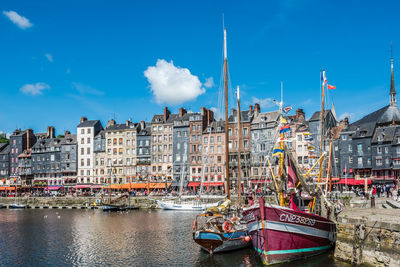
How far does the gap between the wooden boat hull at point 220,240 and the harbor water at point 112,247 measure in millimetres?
491

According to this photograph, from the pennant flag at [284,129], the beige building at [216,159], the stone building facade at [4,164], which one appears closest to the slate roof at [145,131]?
the beige building at [216,159]

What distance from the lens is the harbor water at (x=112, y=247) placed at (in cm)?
2589

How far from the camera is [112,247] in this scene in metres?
31.2

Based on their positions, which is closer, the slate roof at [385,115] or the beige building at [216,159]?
the slate roof at [385,115]

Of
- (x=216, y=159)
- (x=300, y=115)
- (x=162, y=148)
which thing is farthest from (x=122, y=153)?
(x=300, y=115)

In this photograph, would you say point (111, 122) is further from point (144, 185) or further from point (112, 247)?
point (112, 247)

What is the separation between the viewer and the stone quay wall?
761 inches

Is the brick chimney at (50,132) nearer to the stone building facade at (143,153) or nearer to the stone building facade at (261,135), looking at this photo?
the stone building facade at (143,153)

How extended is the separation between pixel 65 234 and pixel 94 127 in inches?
2484

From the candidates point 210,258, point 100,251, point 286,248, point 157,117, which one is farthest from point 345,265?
point 157,117

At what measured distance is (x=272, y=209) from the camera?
74.3ft

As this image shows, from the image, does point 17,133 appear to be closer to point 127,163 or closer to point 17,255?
point 127,163

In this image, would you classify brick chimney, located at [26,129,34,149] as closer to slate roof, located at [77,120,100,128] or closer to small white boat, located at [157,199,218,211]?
slate roof, located at [77,120,100,128]

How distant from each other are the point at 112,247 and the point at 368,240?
2002 cm
